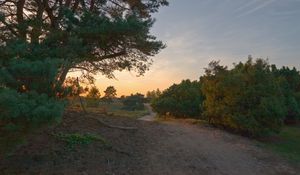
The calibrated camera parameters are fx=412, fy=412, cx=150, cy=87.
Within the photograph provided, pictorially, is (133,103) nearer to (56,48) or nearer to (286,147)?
(286,147)

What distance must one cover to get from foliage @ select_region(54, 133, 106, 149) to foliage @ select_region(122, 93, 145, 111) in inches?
1278

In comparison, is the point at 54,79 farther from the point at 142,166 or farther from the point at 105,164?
the point at 142,166

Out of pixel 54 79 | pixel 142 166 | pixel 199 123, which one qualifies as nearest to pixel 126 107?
pixel 199 123

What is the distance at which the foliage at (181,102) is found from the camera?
2566cm

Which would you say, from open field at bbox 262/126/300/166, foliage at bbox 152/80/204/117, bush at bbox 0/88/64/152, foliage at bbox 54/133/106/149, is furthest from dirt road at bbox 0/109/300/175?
foliage at bbox 152/80/204/117

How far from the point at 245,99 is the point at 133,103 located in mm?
28438

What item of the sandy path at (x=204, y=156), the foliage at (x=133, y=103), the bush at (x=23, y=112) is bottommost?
the sandy path at (x=204, y=156)

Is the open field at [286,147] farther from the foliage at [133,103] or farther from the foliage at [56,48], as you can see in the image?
the foliage at [133,103]

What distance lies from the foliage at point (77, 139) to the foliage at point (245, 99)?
30.4 feet

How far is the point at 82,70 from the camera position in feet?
49.3

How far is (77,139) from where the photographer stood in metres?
12.3

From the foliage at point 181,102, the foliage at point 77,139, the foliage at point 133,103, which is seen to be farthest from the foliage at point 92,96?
the foliage at point 133,103

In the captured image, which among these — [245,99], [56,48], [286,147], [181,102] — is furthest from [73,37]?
[181,102]

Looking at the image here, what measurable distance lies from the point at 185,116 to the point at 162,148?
40.4 ft
